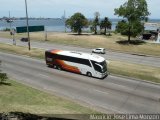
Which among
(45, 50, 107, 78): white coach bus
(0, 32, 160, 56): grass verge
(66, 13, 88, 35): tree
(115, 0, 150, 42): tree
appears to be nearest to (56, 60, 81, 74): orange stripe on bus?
(45, 50, 107, 78): white coach bus

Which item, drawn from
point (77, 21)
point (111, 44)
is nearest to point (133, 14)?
point (111, 44)

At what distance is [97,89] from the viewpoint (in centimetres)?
3203

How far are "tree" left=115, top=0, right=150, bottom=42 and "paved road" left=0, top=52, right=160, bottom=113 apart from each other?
123 ft

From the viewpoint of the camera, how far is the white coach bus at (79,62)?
37656 mm

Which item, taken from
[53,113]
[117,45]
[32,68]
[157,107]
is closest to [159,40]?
[117,45]

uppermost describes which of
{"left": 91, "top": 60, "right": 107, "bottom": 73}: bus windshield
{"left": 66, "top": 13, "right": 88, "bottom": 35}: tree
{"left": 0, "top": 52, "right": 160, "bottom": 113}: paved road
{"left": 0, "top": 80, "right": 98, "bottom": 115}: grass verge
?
{"left": 66, "top": 13, "right": 88, "bottom": 35}: tree

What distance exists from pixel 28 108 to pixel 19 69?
22030mm

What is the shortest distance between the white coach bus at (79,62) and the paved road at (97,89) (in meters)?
1.06

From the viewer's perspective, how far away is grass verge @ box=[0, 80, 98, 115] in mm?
20938

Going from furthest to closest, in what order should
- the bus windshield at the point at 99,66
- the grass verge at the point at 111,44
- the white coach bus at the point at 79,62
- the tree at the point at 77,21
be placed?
A: 1. the tree at the point at 77,21
2. the grass verge at the point at 111,44
3. the white coach bus at the point at 79,62
4. the bus windshield at the point at 99,66

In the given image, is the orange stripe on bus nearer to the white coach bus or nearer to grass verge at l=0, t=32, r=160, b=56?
the white coach bus

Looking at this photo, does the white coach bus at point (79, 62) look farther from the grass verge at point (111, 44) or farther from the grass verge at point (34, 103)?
the grass verge at point (111, 44)

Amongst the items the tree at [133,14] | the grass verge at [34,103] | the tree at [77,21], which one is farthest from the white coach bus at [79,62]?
the tree at [77,21]

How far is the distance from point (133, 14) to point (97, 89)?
4691 cm
